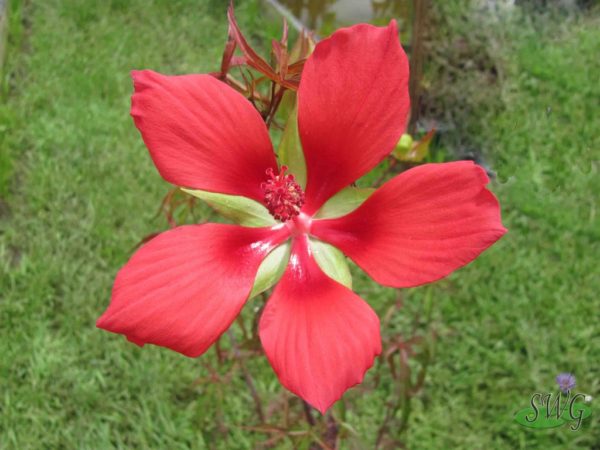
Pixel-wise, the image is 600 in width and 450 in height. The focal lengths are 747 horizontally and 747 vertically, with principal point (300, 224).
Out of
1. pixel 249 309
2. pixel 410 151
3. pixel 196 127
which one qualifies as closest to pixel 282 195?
pixel 196 127

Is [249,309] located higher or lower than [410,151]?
lower

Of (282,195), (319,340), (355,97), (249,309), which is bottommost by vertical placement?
(249,309)

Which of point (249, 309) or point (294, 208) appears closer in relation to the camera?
point (294, 208)

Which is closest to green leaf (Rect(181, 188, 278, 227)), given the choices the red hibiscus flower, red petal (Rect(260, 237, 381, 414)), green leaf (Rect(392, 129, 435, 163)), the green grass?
the red hibiscus flower

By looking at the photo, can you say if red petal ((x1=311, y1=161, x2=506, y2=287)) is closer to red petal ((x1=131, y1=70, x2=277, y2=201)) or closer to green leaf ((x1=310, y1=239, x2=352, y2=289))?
green leaf ((x1=310, y1=239, x2=352, y2=289))

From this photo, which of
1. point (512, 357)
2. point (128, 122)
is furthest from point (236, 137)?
point (128, 122)

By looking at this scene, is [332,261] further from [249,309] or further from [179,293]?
[249,309]
